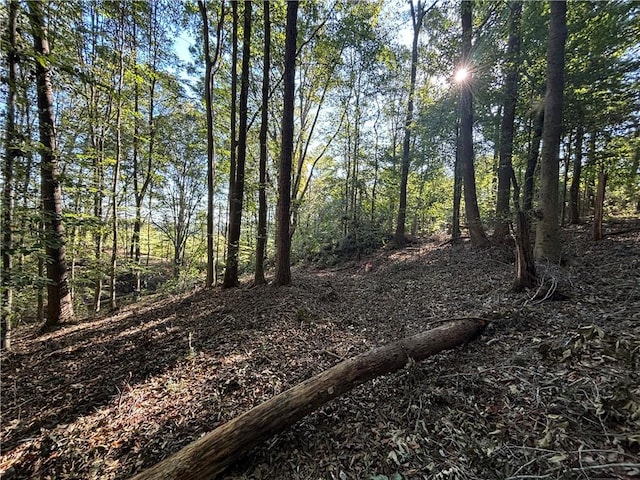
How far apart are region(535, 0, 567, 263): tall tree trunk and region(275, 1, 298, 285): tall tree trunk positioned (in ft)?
17.0

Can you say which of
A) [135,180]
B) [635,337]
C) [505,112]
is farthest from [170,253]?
[635,337]

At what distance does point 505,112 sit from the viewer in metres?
7.85

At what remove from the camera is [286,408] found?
7.75 feet

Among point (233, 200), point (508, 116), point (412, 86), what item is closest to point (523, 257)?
point (508, 116)

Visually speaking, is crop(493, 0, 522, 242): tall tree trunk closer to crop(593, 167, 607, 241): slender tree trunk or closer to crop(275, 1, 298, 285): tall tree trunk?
crop(593, 167, 607, 241): slender tree trunk

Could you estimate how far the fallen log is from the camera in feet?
6.52

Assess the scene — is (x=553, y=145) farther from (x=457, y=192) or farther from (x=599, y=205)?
(x=457, y=192)

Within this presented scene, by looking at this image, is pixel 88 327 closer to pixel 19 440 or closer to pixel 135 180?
pixel 19 440

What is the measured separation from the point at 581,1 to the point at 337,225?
11430 millimetres

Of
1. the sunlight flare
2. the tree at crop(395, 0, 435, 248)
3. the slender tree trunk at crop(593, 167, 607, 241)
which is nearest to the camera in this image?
the slender tree trunk at crop(593, 167, 607, 241)

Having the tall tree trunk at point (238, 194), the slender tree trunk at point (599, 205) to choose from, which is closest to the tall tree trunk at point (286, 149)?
the tall tree trunk at point (238, 194)

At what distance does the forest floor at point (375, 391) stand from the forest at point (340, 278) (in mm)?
22

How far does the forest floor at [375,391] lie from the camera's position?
1998 mm

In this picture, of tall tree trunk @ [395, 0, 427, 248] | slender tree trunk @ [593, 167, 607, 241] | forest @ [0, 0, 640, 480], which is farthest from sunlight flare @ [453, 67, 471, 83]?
slender tree trunk @ [593, 167, 607, 241]
